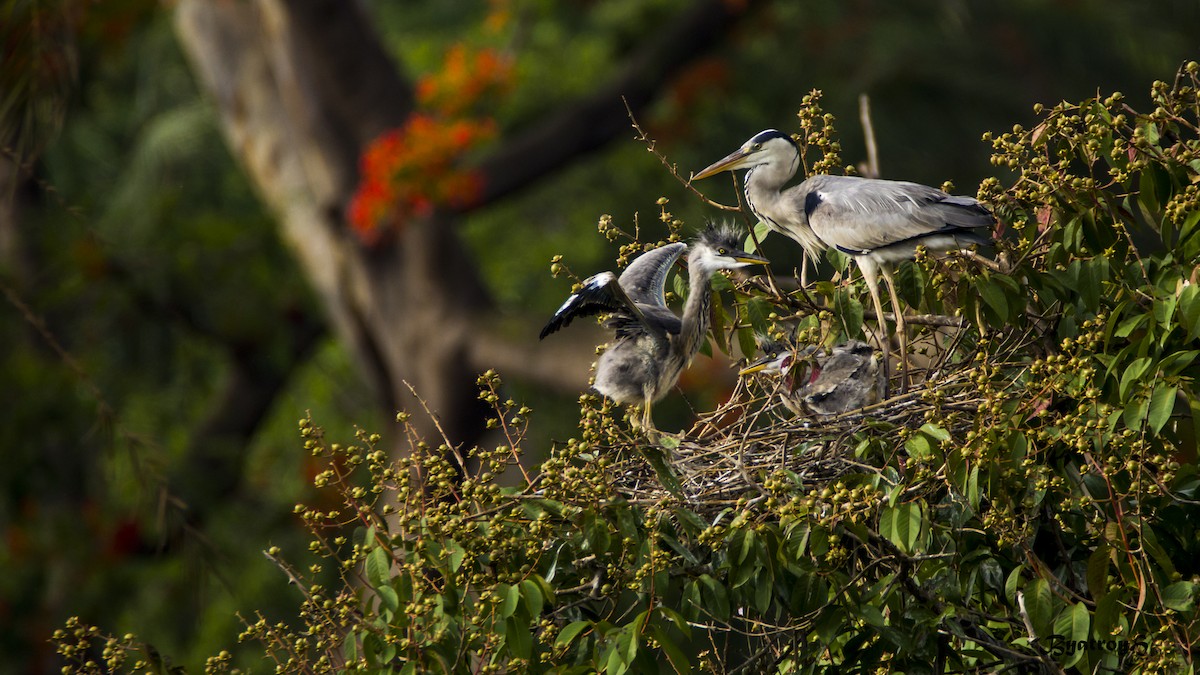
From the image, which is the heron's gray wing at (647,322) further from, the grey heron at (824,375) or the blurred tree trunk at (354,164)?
the blurred tree trunk at (354,164)

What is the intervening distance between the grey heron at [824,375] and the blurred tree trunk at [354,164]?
6.53 metres

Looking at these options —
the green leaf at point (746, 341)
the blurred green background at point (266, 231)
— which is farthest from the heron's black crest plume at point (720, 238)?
the blurred green background at point (266, 231)

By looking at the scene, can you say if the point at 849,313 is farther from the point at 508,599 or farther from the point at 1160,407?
the point at 508,599

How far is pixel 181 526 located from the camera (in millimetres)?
5012

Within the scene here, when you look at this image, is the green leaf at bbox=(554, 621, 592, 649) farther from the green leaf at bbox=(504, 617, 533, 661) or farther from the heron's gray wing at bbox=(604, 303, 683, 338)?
the heron's gray wing at bbox=(604, 303, 683, 338)

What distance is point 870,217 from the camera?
14.7ft

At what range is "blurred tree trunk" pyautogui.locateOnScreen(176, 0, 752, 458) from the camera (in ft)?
39.2

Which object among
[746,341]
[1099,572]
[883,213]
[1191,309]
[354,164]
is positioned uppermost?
[354,164]

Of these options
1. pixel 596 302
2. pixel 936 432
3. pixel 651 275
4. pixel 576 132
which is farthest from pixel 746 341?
pixel 576 132

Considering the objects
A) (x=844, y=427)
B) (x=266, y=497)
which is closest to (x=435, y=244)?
(x=266, y=497)

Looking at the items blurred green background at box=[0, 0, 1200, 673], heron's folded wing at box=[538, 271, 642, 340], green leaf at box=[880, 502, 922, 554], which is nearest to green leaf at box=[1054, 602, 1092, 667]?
green leaf at box=[880, 502, 922, 554]

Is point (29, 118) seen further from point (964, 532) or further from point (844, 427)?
point (964, 532)

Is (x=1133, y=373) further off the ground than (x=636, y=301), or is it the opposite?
(x=636, y=301)

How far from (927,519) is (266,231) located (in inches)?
482
